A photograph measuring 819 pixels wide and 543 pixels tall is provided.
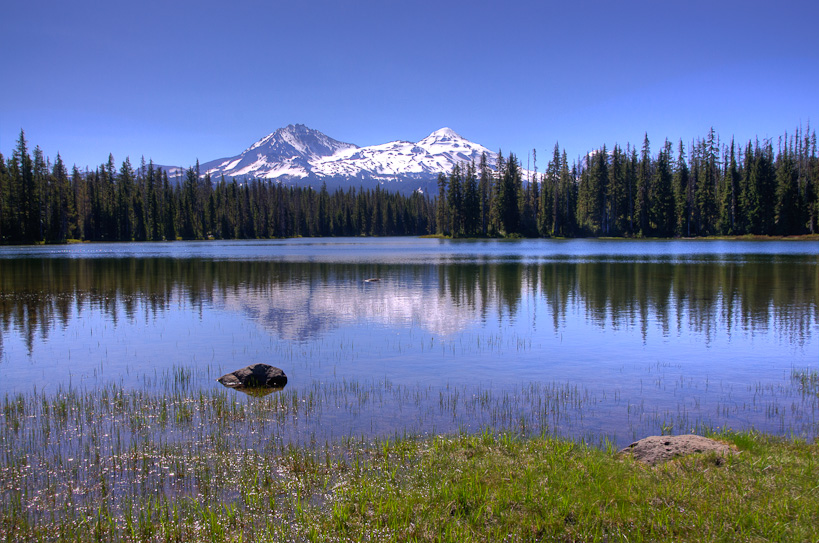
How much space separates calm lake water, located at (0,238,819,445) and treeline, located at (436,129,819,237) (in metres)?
83.3

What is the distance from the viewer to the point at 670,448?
340 inches

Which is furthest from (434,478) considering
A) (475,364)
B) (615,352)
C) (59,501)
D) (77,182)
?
(77,182)

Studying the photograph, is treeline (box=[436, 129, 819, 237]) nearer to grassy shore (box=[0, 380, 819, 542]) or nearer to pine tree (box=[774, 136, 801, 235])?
pine tree (box=[774, 136, 801, 235])

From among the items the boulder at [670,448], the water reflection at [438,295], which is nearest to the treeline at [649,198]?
the water reflection at [438,295]

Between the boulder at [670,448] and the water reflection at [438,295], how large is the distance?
514 inches

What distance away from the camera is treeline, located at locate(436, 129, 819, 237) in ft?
355

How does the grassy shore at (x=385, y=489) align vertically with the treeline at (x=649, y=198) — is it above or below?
below

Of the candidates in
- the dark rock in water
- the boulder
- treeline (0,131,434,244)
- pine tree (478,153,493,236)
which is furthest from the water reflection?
pine tree (478,153,493,236)

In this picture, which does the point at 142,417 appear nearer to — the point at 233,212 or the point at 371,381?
the point at 371,381

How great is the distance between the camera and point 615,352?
18.4 meters

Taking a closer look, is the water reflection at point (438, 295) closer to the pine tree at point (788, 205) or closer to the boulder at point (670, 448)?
the boulder at point (670, 448)

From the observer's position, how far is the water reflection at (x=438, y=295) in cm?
2403

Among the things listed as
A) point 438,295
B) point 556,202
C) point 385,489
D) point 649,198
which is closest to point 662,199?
point 649,198

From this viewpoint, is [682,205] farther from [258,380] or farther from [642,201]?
[258,380]
